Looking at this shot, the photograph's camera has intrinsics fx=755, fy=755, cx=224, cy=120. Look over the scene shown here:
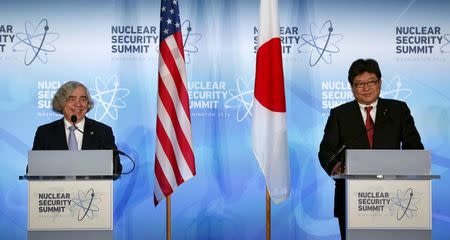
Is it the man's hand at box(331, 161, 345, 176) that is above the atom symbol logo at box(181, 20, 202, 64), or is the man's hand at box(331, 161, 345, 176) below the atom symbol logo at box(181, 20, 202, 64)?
below

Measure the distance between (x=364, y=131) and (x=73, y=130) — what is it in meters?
2.40

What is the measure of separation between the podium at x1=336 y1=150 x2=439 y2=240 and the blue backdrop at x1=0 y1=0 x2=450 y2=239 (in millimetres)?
3125

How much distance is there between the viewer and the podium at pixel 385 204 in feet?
15.9

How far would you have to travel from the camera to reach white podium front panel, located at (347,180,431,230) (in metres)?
4.86

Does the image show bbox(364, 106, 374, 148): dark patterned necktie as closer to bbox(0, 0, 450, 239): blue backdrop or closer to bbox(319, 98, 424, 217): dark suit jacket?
bbox(319, 98, 424, 217): dark suit jacket

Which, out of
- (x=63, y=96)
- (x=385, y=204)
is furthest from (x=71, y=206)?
(x=385, y=204)

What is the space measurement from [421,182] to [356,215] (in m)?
0.48

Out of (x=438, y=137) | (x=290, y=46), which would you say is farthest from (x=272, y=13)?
(x=438, y=137)

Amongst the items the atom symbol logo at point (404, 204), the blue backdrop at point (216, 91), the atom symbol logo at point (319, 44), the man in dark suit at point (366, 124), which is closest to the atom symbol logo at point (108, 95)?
the blue backdrop at point (216, 91)

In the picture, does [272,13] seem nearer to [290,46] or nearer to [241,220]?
[290,46]

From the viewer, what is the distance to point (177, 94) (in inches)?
263

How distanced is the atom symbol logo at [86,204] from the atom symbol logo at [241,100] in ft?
10.7

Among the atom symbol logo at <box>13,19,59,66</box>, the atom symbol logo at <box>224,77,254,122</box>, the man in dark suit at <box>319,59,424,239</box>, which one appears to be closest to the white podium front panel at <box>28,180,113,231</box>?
the man in dark suit at <box>319,59,424,239</box>

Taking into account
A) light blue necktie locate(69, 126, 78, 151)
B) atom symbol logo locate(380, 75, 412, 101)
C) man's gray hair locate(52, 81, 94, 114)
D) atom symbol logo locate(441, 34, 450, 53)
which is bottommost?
light blue necktie locate(69, 126, 78, 151)
